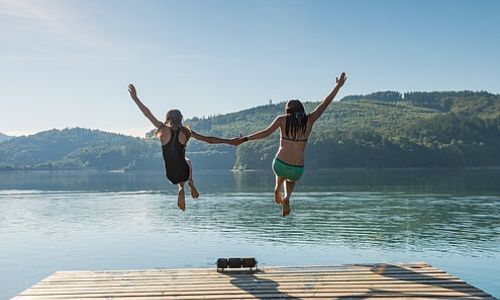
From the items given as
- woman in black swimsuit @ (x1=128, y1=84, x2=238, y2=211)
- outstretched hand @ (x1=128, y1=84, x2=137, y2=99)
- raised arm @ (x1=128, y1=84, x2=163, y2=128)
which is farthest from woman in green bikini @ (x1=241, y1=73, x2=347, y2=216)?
outstretched hand @ (x1=128, y1=84, x2=137, y2=99)

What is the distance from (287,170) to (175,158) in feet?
7.59

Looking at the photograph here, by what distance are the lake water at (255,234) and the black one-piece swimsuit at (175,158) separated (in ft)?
74.0

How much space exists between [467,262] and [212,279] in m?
28.6

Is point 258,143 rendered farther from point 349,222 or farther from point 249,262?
point 249,262

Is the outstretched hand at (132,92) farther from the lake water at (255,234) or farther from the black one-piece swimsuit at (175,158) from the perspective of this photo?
the lake water at (255,234)

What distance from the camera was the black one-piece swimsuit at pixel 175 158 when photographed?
11.4 meters

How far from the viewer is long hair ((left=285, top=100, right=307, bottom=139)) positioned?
11.3 m

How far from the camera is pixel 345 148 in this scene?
185 m

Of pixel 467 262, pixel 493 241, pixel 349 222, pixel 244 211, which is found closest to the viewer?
pixel 467 262

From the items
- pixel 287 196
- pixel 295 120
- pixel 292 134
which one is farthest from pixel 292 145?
pixel 287 196

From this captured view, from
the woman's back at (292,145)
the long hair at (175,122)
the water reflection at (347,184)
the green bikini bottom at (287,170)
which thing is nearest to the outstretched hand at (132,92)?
the long hair at (175,122)

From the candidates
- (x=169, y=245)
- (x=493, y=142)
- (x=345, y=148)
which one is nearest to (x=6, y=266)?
(x=169, y=245)

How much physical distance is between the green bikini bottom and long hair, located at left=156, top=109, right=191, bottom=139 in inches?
76.3

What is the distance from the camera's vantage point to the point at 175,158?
1149cm
